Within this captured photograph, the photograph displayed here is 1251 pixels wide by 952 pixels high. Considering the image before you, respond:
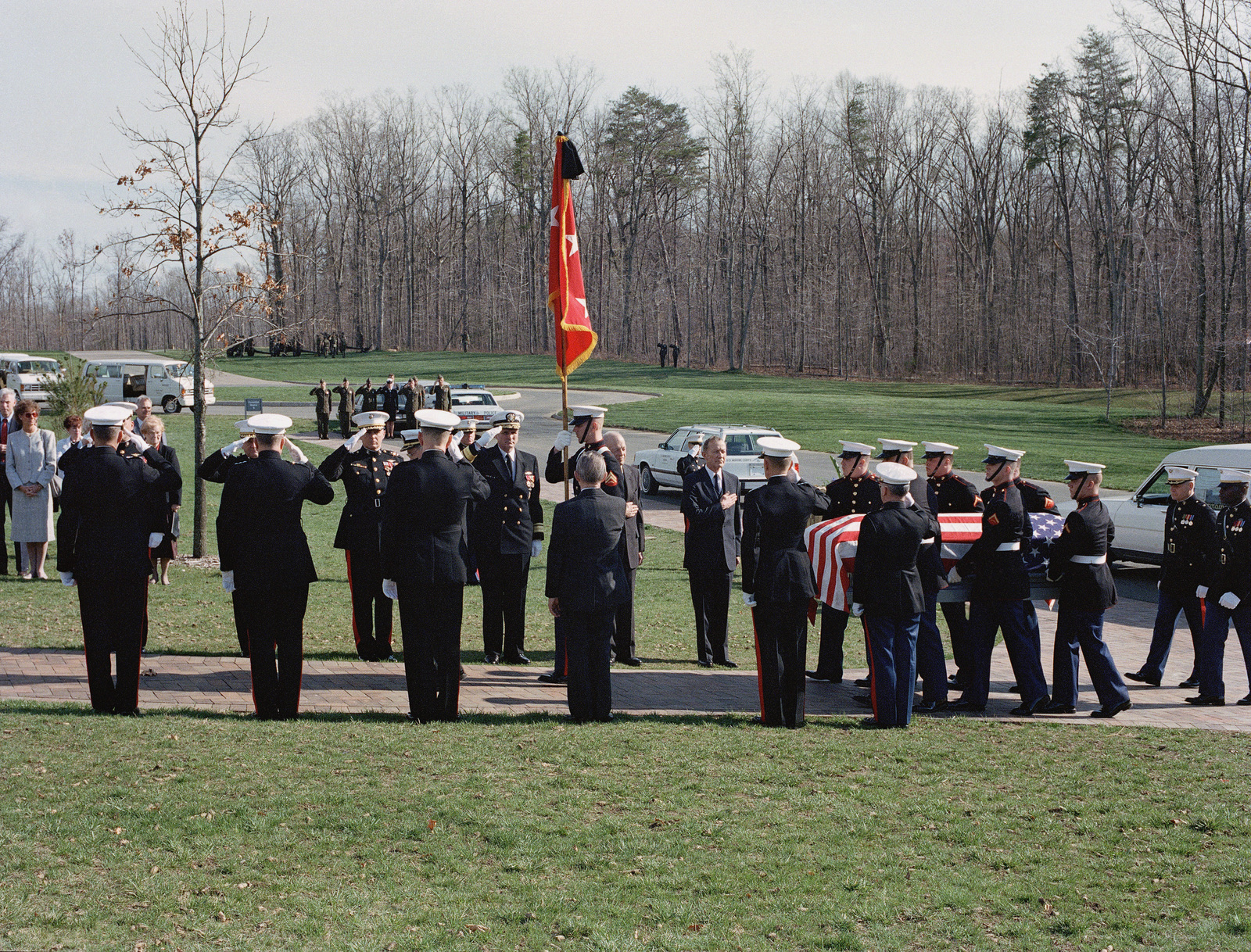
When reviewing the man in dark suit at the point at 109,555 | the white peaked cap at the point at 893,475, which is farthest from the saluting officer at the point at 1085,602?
the man in dark suit at the point at 109,555

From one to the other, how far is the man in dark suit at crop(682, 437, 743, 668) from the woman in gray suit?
7.02 meters

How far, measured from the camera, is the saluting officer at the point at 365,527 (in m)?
8.75

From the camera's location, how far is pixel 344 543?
8930mm

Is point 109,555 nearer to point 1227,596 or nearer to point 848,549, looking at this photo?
point 848,549

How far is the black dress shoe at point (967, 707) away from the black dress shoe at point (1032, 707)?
0.74 ft

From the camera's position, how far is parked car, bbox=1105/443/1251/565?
13.2 meters

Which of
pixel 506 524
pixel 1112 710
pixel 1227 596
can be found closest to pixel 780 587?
pixel 506 524

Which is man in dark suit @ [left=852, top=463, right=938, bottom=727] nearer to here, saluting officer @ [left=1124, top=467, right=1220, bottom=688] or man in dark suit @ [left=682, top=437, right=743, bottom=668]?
man in dark suit @ [left=682, top=437, right=743, bottom=668]

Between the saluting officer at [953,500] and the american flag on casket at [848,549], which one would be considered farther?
the saluting officer at [953,500]

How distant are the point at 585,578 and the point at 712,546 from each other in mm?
2690

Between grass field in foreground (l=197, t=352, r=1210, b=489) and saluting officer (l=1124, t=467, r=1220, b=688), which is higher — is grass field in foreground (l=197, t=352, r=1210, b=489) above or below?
above

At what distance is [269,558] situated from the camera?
678 centimetres

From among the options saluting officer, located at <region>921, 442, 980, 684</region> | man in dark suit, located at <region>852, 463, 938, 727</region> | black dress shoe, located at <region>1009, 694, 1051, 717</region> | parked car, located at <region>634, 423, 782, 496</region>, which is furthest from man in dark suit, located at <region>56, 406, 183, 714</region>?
parked car, located at <region>634, 423, 782, 496</region>

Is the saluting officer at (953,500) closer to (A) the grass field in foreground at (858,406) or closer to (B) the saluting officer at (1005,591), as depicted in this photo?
(B) the saluting officer at (1005,591)
